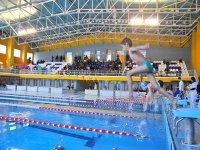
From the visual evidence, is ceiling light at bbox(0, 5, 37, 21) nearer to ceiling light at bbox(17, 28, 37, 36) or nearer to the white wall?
ceiling light at bbox(17, 28, 37, 36)

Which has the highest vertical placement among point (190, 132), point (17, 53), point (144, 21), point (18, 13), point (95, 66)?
point (18, 13)

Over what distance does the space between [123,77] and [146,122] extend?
1689cm

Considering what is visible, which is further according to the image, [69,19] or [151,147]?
[69,19]

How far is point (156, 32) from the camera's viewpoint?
98.7 feet

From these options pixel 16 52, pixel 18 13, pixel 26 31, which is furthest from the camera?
pixel 16 52

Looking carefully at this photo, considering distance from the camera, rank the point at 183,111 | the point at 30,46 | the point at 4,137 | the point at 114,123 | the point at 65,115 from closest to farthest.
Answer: the point at 183,111, the point at 4,137, the point at 114,123, the point at 65,115, the point at 30,46

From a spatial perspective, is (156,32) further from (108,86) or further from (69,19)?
(69,19)

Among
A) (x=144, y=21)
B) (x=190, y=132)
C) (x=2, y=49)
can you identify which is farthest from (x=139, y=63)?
(x=2, y=49)

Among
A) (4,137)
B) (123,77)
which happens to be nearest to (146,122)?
(4,137)

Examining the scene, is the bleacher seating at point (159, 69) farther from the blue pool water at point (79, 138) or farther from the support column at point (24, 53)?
the blue pool water at point (79, 138)

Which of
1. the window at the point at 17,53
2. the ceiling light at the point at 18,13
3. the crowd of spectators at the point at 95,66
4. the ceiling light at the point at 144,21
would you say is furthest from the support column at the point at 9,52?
the ceiling light at the point at 144,21

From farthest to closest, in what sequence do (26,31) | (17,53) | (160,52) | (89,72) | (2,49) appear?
(17,53)
(160,52)
(2,49)
(89,72)
(26,31)

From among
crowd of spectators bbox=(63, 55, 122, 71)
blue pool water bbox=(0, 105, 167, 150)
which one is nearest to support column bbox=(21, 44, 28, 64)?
crowd of spectators bbox=(63, 55, 122, 71)

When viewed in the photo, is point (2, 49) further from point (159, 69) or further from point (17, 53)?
point (159, 69)
